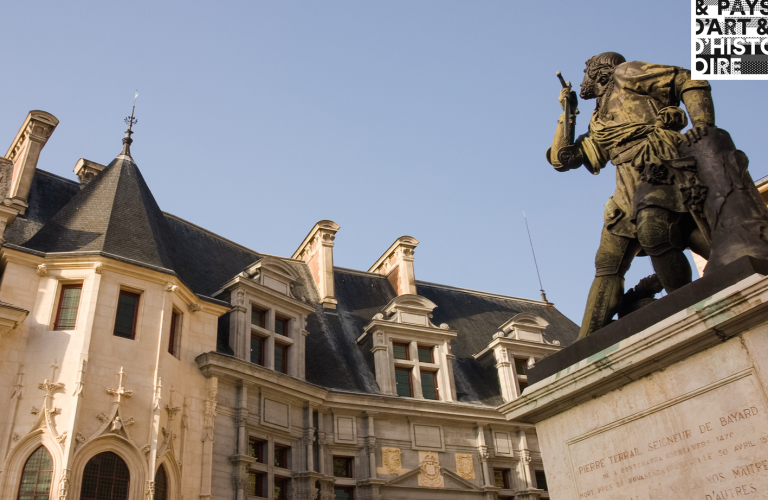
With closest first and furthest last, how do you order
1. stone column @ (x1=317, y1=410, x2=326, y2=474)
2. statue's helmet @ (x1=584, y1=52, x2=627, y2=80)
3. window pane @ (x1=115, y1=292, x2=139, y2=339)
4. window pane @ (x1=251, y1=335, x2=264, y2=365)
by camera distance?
statue's helmet @ (x1=584, y1=52, x2=627, y2=80) < window pane @ (x1=115, y1=292, x2=139, y2=339) < stone column @ (x1=317, y1=410, x2=326, y2=474) < window pane @ (x1=251, y1=335, x2=264, y2=365)

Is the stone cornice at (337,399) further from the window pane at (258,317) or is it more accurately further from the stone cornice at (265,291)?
the stone cornice at (265,291)

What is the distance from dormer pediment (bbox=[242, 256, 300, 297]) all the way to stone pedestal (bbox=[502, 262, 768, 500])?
1351 cm

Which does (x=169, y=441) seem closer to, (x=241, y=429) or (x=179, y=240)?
(x=241, y=429)

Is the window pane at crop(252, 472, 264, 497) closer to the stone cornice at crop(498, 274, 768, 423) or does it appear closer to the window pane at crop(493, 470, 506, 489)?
the window pane at crop(493, 470, 506, 489)

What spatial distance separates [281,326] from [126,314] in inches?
199

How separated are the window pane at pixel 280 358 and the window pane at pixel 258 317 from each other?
0.74 m

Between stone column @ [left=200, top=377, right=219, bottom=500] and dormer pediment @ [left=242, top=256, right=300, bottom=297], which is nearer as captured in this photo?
stone column @ [left=200, top=377, right=219, bottom=500]

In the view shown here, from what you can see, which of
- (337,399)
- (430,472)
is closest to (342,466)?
(337,399)

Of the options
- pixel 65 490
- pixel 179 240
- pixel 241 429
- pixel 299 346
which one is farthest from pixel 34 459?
pixel 179 240

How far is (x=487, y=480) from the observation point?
18062 mm

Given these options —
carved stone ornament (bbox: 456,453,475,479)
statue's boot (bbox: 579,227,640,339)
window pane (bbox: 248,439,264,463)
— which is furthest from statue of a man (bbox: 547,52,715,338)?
carved stone ornament (bbox: 456,453,475,479)

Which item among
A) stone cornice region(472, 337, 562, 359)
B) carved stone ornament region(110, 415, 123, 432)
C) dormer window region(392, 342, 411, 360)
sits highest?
stone cornice region(472, 337, 562, 359)

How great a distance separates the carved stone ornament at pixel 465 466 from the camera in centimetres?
1800

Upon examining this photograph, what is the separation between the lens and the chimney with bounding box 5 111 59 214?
16.3 m
